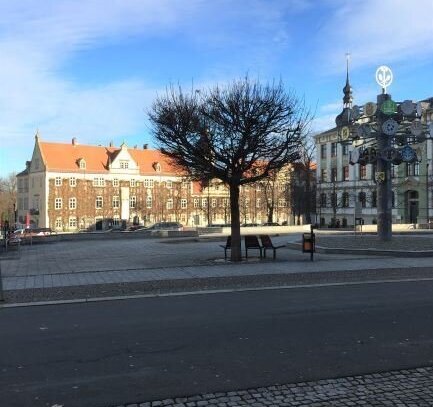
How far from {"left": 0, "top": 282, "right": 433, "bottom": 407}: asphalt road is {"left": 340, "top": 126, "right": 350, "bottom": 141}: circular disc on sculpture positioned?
2100 centimetres

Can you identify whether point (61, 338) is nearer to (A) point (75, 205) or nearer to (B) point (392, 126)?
(B) point (392, 126)

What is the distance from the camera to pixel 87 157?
352 ft

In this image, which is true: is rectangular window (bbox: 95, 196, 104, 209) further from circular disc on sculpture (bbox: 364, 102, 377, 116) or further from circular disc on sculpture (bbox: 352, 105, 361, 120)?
circular disc on sculpture (bbox: 364, 102, 377, 116)

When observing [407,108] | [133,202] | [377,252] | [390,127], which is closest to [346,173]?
[133,202]

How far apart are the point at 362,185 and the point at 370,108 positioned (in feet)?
196

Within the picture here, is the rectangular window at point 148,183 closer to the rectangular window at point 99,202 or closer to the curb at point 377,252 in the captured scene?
the rectangular window at point 99,202

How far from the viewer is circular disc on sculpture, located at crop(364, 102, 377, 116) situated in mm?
29422

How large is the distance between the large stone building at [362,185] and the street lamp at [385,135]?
136ft

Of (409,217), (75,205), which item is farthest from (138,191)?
(409,217)

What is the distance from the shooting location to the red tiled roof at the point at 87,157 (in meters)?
103

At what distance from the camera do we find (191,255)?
22984 millimetres

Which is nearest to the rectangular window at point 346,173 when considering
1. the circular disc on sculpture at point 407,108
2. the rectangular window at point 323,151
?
the rectangular window at point 323,151

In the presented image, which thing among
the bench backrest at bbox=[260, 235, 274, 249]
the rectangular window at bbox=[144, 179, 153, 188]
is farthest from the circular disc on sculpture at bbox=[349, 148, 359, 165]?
the rectangular window at bbox=[144, 179, 153, 188]

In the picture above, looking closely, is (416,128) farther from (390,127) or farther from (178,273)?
(178,273)
